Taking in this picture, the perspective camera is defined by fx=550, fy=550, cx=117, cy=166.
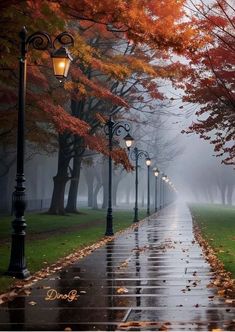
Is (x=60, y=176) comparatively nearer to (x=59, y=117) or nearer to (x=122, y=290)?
(x=59, y=117)

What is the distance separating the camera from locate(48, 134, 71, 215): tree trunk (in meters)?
38.2

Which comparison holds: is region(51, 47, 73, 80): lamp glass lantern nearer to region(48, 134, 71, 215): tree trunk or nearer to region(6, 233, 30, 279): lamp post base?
region(6, 233, 30, 279): lamp post base

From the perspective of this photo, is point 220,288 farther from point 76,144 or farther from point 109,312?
point 76,144

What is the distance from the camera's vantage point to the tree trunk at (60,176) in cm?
3816

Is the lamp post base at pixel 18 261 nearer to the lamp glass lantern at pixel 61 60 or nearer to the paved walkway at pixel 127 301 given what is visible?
the paved walkway at pixel 127 301

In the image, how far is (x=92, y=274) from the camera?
12.3 m

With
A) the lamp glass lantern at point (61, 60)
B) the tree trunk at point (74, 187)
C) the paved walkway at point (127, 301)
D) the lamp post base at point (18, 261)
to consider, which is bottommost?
the paved walkway at point (127, 301)

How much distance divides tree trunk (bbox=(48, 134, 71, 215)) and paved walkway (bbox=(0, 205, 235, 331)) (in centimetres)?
2365

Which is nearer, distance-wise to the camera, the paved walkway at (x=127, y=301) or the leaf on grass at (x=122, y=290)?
the paved walkway at (x=127, y=301)

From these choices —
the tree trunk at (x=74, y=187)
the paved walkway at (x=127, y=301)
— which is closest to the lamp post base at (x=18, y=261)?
the paved walkway at (x=127, y=301)

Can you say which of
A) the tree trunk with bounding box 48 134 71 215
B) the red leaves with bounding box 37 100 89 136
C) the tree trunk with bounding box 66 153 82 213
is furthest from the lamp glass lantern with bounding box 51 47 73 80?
the tree trunk with bounding box 66 153 82 213

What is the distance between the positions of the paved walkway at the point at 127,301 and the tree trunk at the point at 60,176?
2365 cm

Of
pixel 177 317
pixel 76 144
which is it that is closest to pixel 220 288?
pixel 177 317

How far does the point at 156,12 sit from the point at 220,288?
16.2 m
